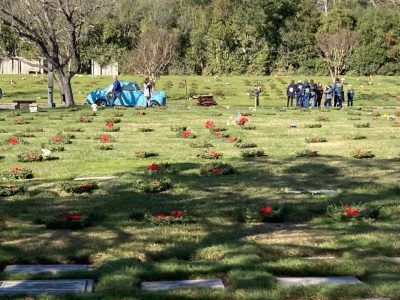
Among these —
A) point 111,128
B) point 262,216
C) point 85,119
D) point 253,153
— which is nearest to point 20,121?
point 85,119

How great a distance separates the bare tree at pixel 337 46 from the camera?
58.6 meters

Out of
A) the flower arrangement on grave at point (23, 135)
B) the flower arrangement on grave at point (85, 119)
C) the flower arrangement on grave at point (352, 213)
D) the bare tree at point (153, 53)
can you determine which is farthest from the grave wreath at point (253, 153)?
the bare tree at point (153, 53)

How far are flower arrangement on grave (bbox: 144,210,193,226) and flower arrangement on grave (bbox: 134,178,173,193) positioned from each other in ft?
5.29

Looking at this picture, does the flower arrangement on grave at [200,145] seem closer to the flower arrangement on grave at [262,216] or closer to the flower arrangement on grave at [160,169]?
the flower arrangement on grave at [160,169]

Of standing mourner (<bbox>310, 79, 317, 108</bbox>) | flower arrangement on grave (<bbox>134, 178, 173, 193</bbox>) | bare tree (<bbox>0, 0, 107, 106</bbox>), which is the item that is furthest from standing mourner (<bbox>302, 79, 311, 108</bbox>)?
flower arrangement on grave (<bbox>134, 178, 173, 193</bbox>)

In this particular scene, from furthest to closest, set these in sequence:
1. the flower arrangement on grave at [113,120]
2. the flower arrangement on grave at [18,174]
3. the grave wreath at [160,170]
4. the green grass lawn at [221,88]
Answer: the green grass lawn at [221,88], the flower arrangement on grave at [113,120], the grave wreath at [160,170], the flower arrangement on grave at [18,174]

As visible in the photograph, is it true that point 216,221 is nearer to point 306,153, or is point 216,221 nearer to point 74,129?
point 306,153

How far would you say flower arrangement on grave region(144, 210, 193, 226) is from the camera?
741 centimetres

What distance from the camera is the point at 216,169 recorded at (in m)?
10.9

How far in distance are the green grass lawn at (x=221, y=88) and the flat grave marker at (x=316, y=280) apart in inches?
1340

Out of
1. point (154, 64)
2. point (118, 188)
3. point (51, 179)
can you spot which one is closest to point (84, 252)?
point (118, 188)

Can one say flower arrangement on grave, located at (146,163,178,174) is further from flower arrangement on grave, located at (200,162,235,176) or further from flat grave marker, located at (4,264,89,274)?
flat grave marker, located at (4,264,89,274)

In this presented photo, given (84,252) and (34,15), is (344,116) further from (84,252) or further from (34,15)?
(84,252)

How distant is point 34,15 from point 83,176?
66.8 ft
